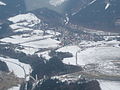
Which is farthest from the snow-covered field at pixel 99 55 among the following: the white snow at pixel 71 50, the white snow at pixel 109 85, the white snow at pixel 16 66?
the white snow at pixel 109 85

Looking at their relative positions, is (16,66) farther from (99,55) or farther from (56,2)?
(56,2)

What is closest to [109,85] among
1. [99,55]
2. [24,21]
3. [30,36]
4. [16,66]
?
[16,66]

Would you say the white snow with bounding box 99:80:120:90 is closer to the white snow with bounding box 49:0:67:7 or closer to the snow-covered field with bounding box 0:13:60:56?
the snow-covered field with bounding box 0:13:60:56

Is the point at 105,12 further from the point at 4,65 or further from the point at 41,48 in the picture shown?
the point at 4,65

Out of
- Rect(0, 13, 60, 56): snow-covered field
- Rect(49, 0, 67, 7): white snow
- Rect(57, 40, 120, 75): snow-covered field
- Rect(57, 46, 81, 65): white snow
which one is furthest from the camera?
Rect(49, 0, 67, 7): white snow

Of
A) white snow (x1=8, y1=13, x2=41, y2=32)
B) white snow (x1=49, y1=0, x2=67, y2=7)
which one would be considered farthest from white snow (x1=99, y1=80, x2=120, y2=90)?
white snow (x1=49, y1=0, x2=67, y2=7)

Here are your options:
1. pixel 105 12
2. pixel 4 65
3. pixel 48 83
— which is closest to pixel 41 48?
pixel 4 65

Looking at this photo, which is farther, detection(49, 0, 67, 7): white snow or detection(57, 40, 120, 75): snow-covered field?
detection(49, 0, 67, 7): white snow
